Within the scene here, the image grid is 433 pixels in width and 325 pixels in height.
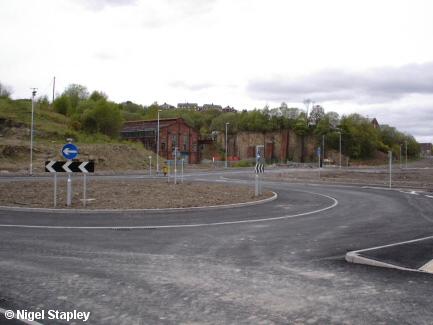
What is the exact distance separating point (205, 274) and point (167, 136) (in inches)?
2786

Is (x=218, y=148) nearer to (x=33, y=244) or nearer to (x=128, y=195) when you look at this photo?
(x=128, y=195)

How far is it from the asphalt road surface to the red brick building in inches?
2458

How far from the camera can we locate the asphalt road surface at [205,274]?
4.35m

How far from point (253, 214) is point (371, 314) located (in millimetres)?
9178

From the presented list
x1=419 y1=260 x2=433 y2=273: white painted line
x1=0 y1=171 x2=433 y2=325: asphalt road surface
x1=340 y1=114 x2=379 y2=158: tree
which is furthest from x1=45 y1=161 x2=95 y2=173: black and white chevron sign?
x1=340 y1=114 x2=379 y2=158: tree

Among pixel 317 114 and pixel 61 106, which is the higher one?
pixel 317 114

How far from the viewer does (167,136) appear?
75500 mm

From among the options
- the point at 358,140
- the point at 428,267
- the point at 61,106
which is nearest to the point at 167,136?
the point at 61,106

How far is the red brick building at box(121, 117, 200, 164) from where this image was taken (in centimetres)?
7450

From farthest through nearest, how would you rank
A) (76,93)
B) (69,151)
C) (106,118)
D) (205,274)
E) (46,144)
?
(76,93), (106,118), (46,144), (69,151), (205,274)

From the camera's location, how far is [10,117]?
1932 inches

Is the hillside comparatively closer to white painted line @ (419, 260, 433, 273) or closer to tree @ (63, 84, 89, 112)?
tree @ (63, 84, 89, 112)

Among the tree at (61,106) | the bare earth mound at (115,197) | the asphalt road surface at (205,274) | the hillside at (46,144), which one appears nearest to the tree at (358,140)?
the hillside at (46,144)

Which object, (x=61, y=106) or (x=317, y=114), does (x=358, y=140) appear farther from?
(x=61, y=106)
